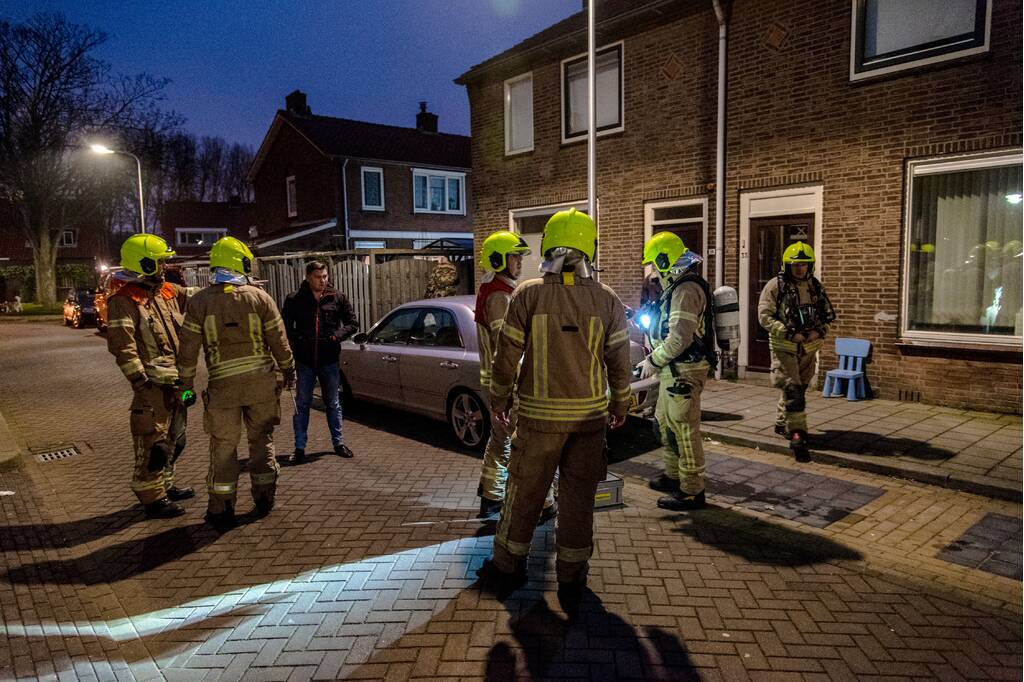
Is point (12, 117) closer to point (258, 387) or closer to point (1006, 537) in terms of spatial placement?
point (258, 387)

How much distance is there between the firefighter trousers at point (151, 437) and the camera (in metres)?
5.01

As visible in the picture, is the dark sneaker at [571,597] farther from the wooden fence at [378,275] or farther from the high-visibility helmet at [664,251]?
the wooden fence at [378,275]

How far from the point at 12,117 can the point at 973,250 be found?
4065 centimetres

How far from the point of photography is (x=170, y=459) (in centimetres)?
530

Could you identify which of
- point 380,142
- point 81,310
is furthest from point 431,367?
point 380,142

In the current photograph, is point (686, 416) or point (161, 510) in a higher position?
point (686, 416)

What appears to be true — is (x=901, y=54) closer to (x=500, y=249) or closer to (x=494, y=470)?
(x=500, y=249)

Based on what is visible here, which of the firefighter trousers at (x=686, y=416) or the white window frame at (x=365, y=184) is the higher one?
the white window frame at (x=365, y=184)

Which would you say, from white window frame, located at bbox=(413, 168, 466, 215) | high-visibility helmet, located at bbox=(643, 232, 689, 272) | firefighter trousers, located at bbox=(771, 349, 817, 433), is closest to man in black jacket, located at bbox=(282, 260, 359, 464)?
high-visibility helmet, located at bbox=(643, 232, 689, 272)

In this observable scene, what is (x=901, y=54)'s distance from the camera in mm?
8711

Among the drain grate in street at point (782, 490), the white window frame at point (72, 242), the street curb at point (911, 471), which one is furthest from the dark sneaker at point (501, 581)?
the white window frame at point (72, 242)

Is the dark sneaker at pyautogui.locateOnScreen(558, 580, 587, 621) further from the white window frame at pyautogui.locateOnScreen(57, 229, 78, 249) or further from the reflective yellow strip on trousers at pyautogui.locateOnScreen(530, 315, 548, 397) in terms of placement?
the white window frame at pyautogui.locateOnScreen(57, 229, 78, 249)

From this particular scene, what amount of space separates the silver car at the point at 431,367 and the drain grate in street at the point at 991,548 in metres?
2.70

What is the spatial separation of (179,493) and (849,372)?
313 inches
